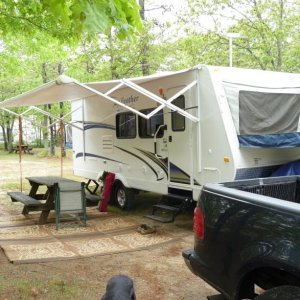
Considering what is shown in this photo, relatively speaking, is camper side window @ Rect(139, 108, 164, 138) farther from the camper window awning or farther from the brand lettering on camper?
the camper window awning

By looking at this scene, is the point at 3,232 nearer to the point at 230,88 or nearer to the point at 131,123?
the point at 131,123

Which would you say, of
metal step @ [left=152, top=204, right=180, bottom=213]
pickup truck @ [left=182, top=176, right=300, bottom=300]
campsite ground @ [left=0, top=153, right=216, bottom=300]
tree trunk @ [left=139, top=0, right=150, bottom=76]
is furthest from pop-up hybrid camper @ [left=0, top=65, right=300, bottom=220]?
tree trunk @ [left=139, top=0, right=150, bottom=76]

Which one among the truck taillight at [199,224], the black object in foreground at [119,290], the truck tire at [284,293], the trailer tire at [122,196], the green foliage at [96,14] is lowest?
the trailer tire at [122,196]

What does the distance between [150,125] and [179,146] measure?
1041 mm

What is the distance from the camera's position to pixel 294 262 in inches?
93.0

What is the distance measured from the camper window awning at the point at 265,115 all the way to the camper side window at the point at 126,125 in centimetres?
259

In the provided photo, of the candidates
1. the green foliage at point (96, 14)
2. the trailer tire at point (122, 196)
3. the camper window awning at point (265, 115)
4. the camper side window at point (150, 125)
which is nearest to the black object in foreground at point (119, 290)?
the green foliage at point (96, 14)

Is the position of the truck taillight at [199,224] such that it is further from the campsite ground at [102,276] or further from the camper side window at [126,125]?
the camper side window at [126,125]

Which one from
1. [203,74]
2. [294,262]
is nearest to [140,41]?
[203,74]

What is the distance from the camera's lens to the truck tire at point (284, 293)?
2402 mm

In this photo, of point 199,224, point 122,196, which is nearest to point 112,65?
point 122,196

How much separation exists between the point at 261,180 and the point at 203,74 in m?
3.36

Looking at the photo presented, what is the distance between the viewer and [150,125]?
8.23 m

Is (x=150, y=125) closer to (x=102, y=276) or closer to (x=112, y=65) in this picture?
(x=102, y=276)
